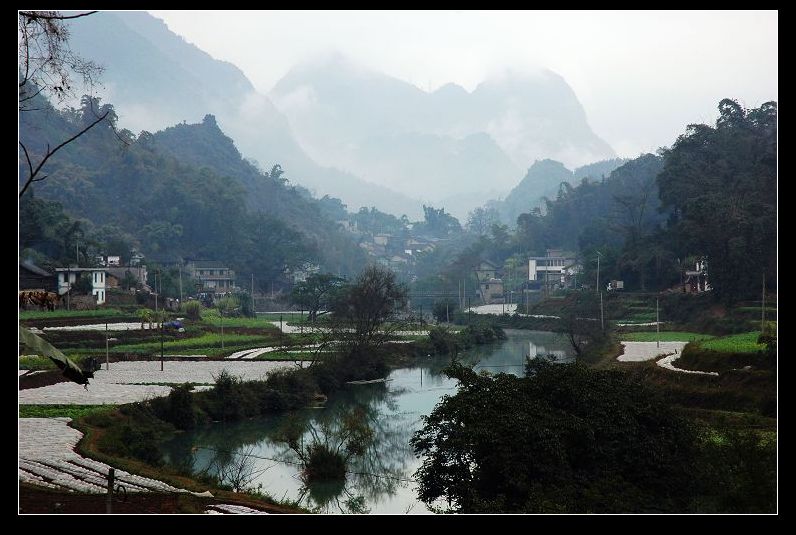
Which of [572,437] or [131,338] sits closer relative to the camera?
[572,437]

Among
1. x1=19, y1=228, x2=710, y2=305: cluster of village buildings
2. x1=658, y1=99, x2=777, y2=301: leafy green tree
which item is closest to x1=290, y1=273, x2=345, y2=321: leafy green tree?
x1=19, y1=228, x2=710, y2=305: cluster of village buildings

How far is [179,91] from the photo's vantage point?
91062mm

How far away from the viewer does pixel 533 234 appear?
5050 centimetres

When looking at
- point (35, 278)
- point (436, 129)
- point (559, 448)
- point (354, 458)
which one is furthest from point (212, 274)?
point (436, 129)

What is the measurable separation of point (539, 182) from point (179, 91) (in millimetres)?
39489

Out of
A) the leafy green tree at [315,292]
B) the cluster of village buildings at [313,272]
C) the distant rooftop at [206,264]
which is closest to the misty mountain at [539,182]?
the cluster of village buildings at [313,272]

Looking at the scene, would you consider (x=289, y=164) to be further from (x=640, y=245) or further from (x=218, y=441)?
(x=218, y=441)

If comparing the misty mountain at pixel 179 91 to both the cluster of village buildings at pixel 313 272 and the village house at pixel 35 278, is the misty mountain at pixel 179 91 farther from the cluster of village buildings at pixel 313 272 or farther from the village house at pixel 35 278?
the village house at pixel 35 278

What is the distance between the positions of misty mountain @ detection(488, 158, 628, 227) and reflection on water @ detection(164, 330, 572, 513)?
74991 mm

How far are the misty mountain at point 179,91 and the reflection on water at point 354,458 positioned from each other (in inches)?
2443

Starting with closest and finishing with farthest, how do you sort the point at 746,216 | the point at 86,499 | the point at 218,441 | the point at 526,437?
1. the point at 86,499
2. the point at 526,437
3. the point at 218,441
4. the point at 746,216

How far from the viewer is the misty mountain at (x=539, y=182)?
91.6 metres

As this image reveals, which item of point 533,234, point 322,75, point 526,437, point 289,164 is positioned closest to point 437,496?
point 526,437

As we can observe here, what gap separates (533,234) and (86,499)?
4538 cm
